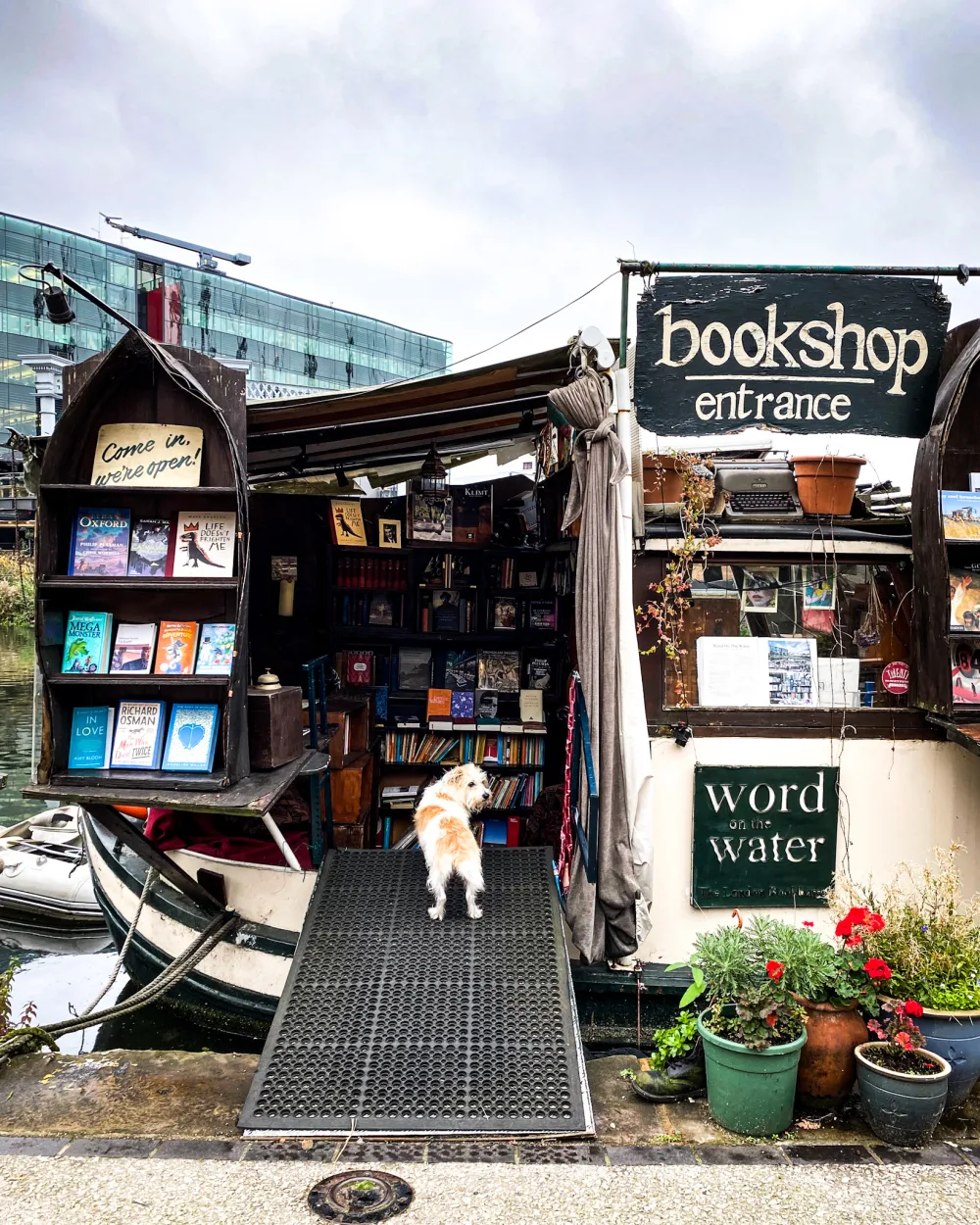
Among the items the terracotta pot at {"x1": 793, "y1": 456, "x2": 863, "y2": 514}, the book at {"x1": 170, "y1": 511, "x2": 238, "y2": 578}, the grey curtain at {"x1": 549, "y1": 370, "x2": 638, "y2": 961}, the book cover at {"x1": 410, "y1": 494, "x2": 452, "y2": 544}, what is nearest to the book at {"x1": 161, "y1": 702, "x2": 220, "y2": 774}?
the book at {"x1": 170, "y1": 511, "x2": 238, "y2": 578}

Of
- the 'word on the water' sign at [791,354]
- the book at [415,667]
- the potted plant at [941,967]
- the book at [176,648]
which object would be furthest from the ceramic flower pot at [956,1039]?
the book at [415,667]

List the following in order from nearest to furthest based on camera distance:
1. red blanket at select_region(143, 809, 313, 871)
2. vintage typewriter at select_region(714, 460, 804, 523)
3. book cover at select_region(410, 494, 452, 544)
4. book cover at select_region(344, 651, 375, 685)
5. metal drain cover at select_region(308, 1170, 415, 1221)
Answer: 1. metal drain cover at select_region(308, 1170, 415, 1221)
2. vintage typewriter at select_region(714, 460, 804, 523)
3. red blanket at select_region(143, 809, 313, 871)
4. book cover at select_region(410, 494, 452, 544)
5. book cover at select_region(344, 651, 375, 685)

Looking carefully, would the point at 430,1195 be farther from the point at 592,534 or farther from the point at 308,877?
the point at 592,534

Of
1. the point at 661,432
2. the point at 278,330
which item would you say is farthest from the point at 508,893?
the point at 278,330

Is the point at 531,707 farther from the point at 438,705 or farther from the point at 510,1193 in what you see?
the point at 510,1193

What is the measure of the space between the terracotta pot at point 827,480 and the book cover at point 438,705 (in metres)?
3.51

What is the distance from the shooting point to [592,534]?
14.3 feet

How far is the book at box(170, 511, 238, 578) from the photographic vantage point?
13.8 feet

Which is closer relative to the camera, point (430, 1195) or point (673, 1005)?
point (430, 1195)

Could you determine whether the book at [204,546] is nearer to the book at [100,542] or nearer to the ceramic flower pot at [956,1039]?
the book at [100,542]

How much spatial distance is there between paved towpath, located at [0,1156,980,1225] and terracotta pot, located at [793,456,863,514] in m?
2.88

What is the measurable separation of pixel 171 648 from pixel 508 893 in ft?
6.63

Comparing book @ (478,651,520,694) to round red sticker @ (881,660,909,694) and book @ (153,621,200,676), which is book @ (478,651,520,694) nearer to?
round red sticker @ (881,660,909,694)

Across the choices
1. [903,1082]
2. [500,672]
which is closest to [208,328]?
[500,672]
